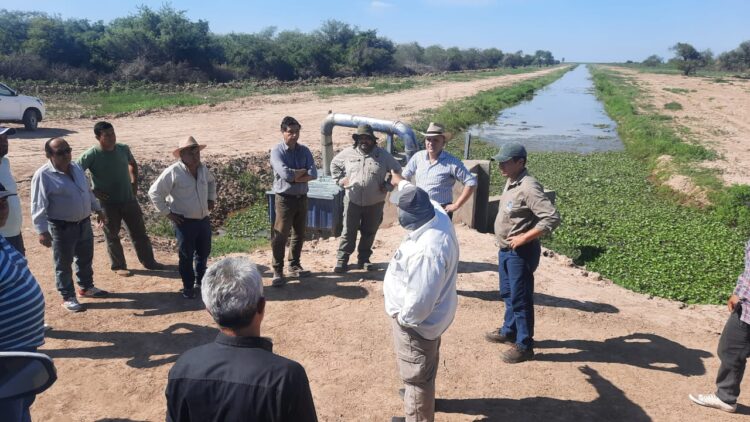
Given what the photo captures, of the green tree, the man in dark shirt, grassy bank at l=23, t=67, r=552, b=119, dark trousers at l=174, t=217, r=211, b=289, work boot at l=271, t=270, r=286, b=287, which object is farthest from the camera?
the green tree

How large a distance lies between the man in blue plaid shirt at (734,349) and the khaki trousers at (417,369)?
2.32m

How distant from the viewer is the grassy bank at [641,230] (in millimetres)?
7289

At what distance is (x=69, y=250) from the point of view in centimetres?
536

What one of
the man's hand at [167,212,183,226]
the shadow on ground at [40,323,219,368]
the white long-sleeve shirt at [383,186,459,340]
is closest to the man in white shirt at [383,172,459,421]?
the white long-sleeve shirt at [383,186,459,340]

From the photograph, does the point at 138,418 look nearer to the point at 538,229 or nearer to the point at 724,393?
the point at 538,229

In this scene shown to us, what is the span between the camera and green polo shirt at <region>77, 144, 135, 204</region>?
5.92 m

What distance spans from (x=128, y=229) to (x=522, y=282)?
15.9 ft

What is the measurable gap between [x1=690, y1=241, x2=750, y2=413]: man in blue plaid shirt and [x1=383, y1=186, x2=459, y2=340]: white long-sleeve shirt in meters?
2.22

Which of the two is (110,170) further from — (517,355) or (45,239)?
(517,355)

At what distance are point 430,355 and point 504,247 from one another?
1.58m

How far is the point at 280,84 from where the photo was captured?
140ft

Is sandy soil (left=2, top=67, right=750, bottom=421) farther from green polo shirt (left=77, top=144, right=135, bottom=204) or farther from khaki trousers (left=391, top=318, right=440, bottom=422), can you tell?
green polo shirt (left=77, top=144, right=135, bottom=204)

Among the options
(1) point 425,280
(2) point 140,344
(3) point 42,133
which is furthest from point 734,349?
(3) point 42,133

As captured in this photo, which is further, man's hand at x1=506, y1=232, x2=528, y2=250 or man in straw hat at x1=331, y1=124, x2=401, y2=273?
man in straw hat at x1=331, y1=124, x2=401, y2=273
